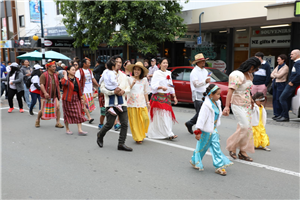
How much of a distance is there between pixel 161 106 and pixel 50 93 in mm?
3154

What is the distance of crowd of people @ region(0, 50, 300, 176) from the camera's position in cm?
445

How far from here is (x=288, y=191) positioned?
3775 mm

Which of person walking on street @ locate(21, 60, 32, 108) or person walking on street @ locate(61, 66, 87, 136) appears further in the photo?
person walking on street @ locate(21, 60, 32, 108)

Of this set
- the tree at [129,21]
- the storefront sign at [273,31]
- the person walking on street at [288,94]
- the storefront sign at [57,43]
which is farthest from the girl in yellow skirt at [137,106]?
the storefront sign at [57,43]

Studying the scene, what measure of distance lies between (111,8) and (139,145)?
879 cm

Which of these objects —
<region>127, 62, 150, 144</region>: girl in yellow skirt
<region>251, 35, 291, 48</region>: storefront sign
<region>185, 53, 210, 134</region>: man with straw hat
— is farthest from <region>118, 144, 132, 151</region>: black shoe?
<region>251, 35, 291, 48</region>: storefront sign

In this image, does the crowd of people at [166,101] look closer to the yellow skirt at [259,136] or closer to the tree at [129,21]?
the yellow skirt at [259,136]

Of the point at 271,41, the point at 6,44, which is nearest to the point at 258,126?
the point at 271,41

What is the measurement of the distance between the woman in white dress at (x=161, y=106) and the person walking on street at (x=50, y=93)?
2.81m

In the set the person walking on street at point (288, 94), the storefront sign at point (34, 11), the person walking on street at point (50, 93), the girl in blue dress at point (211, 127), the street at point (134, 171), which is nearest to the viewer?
the street at point (134, 171)

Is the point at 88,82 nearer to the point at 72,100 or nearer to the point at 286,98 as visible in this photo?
the point at 72,100

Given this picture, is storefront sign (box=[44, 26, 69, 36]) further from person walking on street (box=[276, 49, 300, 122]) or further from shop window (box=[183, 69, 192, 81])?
person walking on street (box=[276, 49, 300, 122])

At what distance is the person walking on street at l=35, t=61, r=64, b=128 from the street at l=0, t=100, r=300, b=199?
1.08 m

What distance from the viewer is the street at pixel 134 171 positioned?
149 inches
